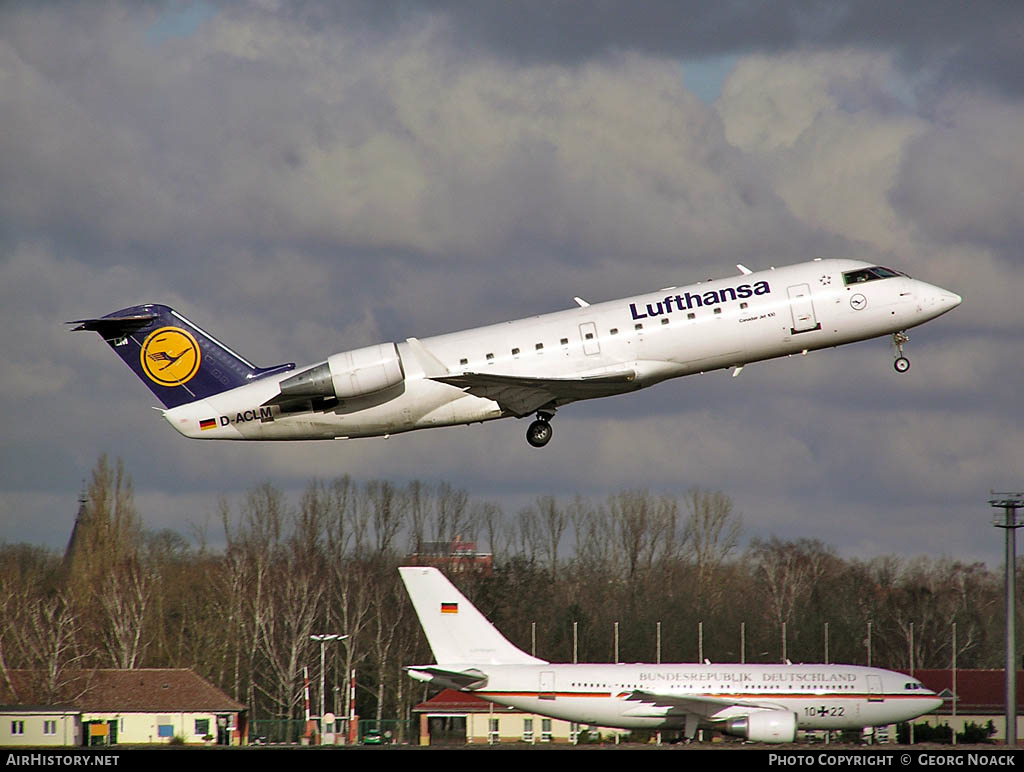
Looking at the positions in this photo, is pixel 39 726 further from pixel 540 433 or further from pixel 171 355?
pixel 540 433

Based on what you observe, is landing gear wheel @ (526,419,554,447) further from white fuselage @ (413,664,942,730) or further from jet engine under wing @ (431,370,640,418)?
white fuselage @ (413,664,942,730)

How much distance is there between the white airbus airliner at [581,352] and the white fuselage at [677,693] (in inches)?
431

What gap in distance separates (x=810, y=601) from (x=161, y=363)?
51081 mm

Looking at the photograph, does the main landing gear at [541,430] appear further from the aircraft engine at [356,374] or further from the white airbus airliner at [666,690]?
the white airbus airliner at [666,690]

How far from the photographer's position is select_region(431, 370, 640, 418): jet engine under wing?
121ft

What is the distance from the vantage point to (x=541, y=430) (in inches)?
1521

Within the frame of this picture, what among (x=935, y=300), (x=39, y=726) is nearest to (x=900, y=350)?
(x=935, y=300)

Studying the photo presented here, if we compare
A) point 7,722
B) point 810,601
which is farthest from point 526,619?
point 7,722

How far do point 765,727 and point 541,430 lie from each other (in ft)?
44.5

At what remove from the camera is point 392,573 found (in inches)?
3206

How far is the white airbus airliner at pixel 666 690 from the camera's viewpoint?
46.1m

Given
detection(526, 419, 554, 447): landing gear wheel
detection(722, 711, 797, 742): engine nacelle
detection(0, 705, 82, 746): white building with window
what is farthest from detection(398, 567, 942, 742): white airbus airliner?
detection(0, 705, 82, 746): white building with window

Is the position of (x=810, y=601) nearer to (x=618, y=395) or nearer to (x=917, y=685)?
(x=917, y=685)

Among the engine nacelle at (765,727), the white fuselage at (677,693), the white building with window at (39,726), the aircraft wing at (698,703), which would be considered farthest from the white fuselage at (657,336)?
the white building with window at (39,726)
